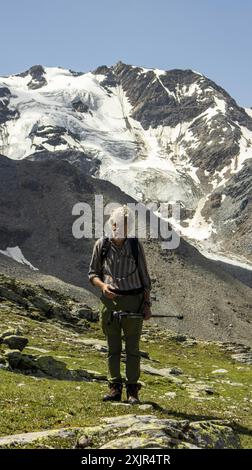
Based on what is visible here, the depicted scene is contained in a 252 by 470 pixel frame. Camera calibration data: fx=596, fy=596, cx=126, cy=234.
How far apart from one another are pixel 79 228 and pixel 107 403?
165641mm

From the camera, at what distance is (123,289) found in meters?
16.0

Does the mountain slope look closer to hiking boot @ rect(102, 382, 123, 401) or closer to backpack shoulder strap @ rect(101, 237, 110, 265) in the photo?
hiking boot @ rect(102, 382, 123, 401)

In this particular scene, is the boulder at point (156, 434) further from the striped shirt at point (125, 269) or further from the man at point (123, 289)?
the striped shirt at point (125, 269)

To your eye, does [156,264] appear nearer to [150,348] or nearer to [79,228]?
[79,228]

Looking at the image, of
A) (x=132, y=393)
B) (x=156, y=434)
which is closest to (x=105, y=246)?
(x=132, y=393)

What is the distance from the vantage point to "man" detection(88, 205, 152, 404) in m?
15.9

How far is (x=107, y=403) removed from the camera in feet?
52.2

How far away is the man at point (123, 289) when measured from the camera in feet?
52.3

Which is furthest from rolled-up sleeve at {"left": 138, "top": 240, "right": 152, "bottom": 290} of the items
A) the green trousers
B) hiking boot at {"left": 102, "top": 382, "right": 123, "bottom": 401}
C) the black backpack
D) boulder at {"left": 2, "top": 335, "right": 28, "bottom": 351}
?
boulder at {"left": 2, "top": 335, "right": 28, "bottom": 351}

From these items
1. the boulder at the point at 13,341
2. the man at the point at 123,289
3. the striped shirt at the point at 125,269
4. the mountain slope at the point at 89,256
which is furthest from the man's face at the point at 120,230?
the mountain slope at the point at 89,256

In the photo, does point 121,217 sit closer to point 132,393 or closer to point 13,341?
point 132,393

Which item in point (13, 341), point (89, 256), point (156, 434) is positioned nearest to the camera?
point (156, 434)
